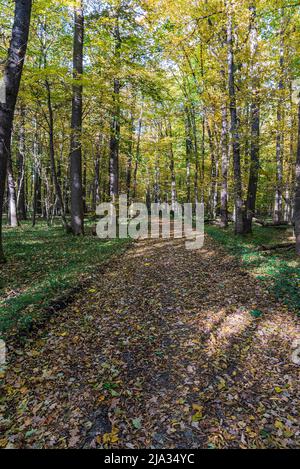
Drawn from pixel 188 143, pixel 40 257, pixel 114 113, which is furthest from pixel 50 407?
pixel 188 143

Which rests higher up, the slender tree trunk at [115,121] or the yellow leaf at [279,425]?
the slender tree trunk at [115,121]

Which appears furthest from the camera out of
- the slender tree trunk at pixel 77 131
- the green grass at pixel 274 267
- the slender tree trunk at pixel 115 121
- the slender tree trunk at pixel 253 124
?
the slender tree trunk at pixel 115 121

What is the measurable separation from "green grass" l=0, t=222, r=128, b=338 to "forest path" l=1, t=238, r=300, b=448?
1.84 feet

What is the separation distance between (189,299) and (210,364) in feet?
8.00

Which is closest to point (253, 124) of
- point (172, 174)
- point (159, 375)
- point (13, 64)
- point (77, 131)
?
point (77, 131)

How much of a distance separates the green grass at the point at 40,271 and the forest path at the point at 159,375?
0.56 metres

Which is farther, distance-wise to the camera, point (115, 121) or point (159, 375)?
point (115, 121)

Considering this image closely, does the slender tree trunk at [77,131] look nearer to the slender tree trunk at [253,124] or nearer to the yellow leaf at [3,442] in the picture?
the slender tree trunk at [253,124]

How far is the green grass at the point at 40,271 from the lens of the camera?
5.34 meters

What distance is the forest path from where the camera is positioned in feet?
10.2

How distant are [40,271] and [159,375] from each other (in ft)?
18.4

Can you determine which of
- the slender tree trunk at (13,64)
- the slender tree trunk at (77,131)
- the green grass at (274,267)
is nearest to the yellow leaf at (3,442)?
the green grass at (274,267)

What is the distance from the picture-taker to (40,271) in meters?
8.21

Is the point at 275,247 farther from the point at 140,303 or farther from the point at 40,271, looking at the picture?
the point at 40,271
